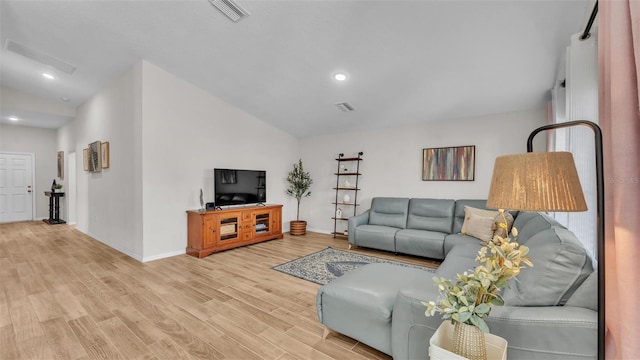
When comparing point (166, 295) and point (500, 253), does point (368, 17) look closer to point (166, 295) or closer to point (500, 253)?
point (500, 253)

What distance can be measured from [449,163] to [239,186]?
12.1 feet

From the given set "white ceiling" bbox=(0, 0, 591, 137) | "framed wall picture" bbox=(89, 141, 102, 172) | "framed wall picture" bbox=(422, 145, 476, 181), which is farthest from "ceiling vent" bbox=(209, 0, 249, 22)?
"framed wall picture" bbox=(89, 141, 102, 172)

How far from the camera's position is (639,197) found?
88 cm

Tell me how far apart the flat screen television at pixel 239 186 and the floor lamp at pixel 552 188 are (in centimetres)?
414

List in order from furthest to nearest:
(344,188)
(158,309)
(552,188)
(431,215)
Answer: (344,188) < (431,215) < (158,309) < (552,188)

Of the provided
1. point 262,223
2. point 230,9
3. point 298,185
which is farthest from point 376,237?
point 230,9

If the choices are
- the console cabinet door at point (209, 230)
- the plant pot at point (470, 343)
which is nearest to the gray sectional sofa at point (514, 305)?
the plant pot at point (470, 343)

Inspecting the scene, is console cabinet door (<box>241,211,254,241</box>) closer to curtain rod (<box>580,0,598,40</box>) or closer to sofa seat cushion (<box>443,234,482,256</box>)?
sofa seat cushion (<box>443,234,482,256</box>)

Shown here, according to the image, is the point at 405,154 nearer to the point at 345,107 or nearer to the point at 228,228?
the point at 345,107

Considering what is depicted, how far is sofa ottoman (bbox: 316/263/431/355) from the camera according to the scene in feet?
5.40

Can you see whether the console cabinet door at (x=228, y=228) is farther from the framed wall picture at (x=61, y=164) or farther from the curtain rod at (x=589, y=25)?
the framed wall picture at (x=61, y=164)

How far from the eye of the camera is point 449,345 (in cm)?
112

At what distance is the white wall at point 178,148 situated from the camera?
368 cm

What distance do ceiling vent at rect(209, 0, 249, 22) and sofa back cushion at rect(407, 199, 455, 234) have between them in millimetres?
3665
